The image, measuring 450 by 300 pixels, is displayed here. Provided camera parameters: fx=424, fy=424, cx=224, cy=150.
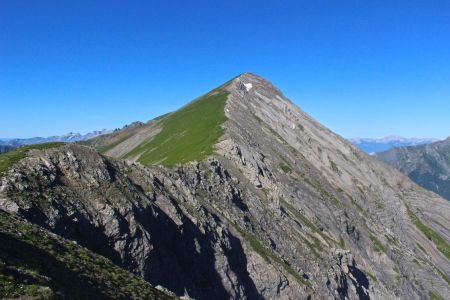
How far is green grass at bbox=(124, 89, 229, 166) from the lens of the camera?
323ft

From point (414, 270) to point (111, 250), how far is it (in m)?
106

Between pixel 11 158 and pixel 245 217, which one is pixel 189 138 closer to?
pixel 245 217

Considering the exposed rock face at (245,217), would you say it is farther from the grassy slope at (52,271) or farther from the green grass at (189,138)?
the grassy slope at (52,271)

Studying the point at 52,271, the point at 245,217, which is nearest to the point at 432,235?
the point at 245,217

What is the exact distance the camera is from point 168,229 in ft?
173

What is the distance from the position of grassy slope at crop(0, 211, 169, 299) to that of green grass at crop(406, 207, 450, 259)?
14822 centimetres

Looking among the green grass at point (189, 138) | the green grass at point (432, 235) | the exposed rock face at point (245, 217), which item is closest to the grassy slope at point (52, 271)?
the exposed rock face at point (245, 217)

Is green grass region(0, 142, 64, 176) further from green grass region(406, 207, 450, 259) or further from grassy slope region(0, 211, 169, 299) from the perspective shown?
green grass region(406, 207, 450, 259)

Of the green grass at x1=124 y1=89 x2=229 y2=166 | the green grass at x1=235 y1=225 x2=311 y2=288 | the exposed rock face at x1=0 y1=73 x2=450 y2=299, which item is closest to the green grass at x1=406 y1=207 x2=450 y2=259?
the exposed rock face at x1=0 y1=73 x2=450 y2=299

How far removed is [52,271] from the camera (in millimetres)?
26656

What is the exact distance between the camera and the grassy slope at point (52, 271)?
22156 mm

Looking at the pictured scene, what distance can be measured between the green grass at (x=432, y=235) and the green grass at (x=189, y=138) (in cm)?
8605

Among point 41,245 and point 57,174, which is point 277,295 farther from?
point 41,245

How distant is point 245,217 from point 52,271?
164ft
